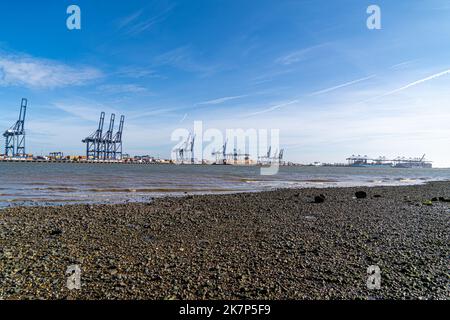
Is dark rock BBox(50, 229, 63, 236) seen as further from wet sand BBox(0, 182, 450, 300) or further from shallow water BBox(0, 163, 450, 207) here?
shallow water BBox(0, 163, 450, 207)

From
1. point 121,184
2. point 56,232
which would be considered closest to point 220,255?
point 56,232

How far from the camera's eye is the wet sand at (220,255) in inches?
229

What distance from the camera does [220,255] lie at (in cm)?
→ 802

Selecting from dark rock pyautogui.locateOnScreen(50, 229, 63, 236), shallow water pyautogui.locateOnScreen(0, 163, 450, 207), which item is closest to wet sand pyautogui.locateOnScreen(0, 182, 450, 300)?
dark rock pyautogui.locateOnScreen(50, 229, 63, 236)

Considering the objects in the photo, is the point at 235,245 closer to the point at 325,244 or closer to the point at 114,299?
the point at 325,244

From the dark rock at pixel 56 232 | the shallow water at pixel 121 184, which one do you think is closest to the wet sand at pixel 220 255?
the dark rock at pixel 56 232

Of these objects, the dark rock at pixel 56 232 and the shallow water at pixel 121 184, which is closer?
the dark rock at pixel 56 232

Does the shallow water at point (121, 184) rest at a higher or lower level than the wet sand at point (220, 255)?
lower

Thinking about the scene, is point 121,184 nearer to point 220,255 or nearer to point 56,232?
point 56,232

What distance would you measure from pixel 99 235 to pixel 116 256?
289cm

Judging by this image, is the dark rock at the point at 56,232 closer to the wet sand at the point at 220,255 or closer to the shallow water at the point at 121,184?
the wet sand at the point at 220,255

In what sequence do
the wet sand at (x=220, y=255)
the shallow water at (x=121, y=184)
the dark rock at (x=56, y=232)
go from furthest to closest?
the shallow water at (x=121, y=184) < the dark rock at (x=56, y=232) < the wet sand at (x=220, y=255)


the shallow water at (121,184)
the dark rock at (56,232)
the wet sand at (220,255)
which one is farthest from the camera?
the shallow water at (121,184)

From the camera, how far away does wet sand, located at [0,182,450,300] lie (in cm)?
582
